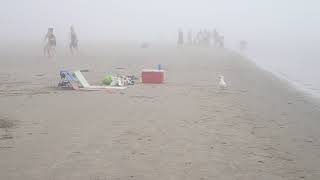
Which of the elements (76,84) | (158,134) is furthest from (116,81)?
(158,134)

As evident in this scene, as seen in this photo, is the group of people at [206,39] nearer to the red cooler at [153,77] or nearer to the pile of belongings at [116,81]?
the red cooler at [153,77]

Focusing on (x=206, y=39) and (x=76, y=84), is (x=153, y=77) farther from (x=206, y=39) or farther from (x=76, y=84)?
(x=206, y=39)

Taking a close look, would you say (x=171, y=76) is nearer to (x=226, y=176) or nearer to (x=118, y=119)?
(x=118, y=119)

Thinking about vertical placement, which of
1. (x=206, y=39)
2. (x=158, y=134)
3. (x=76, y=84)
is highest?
(x=158, y=134)

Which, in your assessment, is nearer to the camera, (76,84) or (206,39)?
(76,84)

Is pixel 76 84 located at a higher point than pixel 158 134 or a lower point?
lower

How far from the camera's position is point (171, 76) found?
17.8m

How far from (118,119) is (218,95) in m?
4.24

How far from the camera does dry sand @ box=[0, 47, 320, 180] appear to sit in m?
6.55

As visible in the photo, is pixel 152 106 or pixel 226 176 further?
pixel 152 106

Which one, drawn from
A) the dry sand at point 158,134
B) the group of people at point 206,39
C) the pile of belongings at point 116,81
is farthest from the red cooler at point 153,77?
the group of people at point 206,39

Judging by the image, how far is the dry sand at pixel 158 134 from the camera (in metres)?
6.55

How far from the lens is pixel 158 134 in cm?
833

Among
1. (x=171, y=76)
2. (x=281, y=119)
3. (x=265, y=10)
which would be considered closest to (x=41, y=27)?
(x=265, y=10)
